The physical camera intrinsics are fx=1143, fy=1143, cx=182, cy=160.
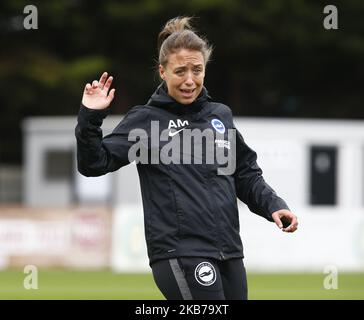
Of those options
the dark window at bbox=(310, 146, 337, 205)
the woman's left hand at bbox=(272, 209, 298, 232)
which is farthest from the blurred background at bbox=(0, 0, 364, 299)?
the woman's left hand at bbox=(272, 209, 298, 232)

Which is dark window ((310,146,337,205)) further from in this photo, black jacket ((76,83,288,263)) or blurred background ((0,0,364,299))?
black jacket ((76,83,288,263))

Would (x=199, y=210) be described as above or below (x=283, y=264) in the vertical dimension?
above

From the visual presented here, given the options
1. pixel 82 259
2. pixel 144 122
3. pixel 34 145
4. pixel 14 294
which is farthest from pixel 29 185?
pixel 144 122

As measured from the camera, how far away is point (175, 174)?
18.2 feet

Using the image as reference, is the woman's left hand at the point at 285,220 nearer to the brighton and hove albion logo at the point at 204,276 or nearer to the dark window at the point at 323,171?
the brighton and hove albion logo at the point at 204,276

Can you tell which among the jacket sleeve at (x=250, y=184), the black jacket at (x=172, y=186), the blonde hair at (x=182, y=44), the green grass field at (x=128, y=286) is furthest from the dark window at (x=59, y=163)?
the black jacket at (x=172, y=186)

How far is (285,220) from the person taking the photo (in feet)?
18.9

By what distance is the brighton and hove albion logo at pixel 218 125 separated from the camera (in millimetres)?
5719

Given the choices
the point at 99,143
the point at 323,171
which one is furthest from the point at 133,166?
the point at 99,143

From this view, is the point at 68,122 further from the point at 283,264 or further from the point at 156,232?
the point at 156,232

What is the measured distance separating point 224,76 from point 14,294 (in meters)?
18.0

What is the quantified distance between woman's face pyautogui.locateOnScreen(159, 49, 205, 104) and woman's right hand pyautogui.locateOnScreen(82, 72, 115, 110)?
0.33 metres

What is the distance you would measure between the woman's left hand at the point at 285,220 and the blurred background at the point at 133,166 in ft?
26.3

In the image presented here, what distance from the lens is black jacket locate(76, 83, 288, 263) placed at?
5465 mm
